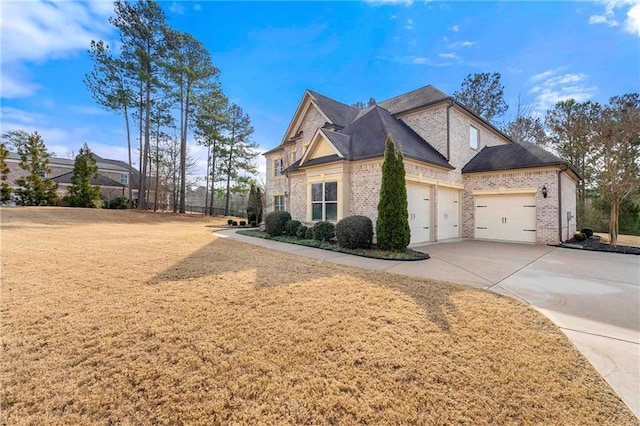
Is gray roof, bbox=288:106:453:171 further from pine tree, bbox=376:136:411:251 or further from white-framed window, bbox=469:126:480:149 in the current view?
white-framed window, bbox=469:126:480:149

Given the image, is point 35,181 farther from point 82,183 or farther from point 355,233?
point 355,233

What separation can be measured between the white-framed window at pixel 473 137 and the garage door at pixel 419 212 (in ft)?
17.4

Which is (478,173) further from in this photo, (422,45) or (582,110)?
(582,110)

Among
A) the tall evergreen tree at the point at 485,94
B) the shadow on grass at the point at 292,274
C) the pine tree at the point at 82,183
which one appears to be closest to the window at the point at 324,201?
the shadow on grass at the point at 292,274

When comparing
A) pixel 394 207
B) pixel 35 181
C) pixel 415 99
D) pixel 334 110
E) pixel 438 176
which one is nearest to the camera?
pixel 394 207

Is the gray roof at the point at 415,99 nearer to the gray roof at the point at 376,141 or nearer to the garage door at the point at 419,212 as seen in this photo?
the gray roof at the point at 376,141

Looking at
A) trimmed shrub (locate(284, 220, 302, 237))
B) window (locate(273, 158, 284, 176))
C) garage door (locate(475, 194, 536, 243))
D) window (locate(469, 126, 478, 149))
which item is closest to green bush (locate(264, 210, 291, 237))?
trimmed shrub (locate(284, 220, 302, 237))

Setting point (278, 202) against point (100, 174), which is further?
point (100, 174)

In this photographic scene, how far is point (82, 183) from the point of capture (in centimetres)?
2339

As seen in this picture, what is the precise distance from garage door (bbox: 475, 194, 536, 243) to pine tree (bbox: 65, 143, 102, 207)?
A: 30.7m

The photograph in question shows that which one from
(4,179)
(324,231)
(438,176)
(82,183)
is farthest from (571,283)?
(4,179)

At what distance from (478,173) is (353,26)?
31.0ft

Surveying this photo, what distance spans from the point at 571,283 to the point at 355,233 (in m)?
5.52

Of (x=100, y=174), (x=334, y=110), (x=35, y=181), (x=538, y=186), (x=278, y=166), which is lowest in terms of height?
(x=538, y=186)
